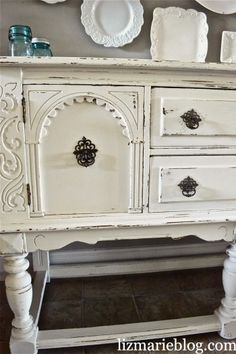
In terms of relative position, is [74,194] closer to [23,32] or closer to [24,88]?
[24,88]

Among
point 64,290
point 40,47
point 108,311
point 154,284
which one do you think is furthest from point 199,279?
point 40,47

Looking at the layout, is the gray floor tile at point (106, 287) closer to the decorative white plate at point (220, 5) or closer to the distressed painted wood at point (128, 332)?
the distressed painted wood at point (128, 332)

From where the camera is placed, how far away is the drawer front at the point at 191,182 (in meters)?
0.81

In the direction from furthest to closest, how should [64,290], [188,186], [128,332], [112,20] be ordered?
[64,290] < [112,20] < [128,332] < [188,186]

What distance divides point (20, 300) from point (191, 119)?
739 millimetres

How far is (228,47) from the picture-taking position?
3.99ft

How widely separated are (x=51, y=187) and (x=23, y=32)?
0.46 m

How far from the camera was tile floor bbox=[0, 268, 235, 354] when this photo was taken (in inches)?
43.1

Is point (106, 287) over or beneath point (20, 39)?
beneath

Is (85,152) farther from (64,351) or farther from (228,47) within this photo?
(228,47)

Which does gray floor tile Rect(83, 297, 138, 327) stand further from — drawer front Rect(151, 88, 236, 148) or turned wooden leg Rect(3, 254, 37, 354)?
drawer front Rect(151, 88, 236, 148)

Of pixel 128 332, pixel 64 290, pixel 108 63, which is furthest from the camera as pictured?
pixel 64 290

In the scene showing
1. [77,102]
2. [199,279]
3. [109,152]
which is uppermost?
[77,102]

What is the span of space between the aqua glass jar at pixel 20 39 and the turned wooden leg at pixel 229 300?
0.90 meters
